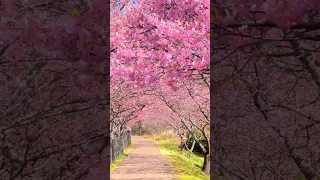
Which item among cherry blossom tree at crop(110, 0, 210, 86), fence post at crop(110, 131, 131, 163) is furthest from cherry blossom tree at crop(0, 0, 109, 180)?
fence post at crop(110, 131, 131, 163)

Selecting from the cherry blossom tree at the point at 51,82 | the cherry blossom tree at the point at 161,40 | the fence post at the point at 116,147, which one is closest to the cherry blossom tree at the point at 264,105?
the cherry blossom tree at the point at 161,40

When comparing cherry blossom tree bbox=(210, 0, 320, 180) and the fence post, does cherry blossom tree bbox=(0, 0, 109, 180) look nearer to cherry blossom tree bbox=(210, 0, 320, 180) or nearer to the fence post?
cherry blossom tree bbox=(210, 0, 320, 180)

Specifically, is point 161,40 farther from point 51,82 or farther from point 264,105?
point 51,82

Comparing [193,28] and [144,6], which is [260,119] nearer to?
[193,28]

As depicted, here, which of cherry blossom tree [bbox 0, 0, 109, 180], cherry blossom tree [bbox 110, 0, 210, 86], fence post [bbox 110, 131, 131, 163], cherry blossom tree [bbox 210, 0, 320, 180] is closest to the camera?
cherry blossom tree [bbox 0, 0, 109, 180]

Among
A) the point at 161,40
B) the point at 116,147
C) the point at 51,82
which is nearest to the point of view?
the point at 51,82

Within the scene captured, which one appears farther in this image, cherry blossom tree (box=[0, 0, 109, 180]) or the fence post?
the fence post

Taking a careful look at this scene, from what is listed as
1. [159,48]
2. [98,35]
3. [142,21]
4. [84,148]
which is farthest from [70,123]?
[98,35]

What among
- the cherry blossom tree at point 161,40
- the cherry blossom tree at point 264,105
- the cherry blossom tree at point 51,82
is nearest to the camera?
the cherry blossom tree at point 51,82

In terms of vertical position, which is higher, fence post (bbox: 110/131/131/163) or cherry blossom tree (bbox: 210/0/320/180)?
cherry blossom tree (bbox: 210/0/320/180)

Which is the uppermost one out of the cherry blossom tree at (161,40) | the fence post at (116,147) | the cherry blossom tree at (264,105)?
the cherry blossom tree at (161,40)

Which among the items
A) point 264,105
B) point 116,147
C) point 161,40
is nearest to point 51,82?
point 161,40

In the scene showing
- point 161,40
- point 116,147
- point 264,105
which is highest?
point 161,40

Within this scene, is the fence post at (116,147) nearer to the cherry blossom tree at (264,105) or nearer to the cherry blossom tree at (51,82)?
the cherry blossom tree at (264,105)
